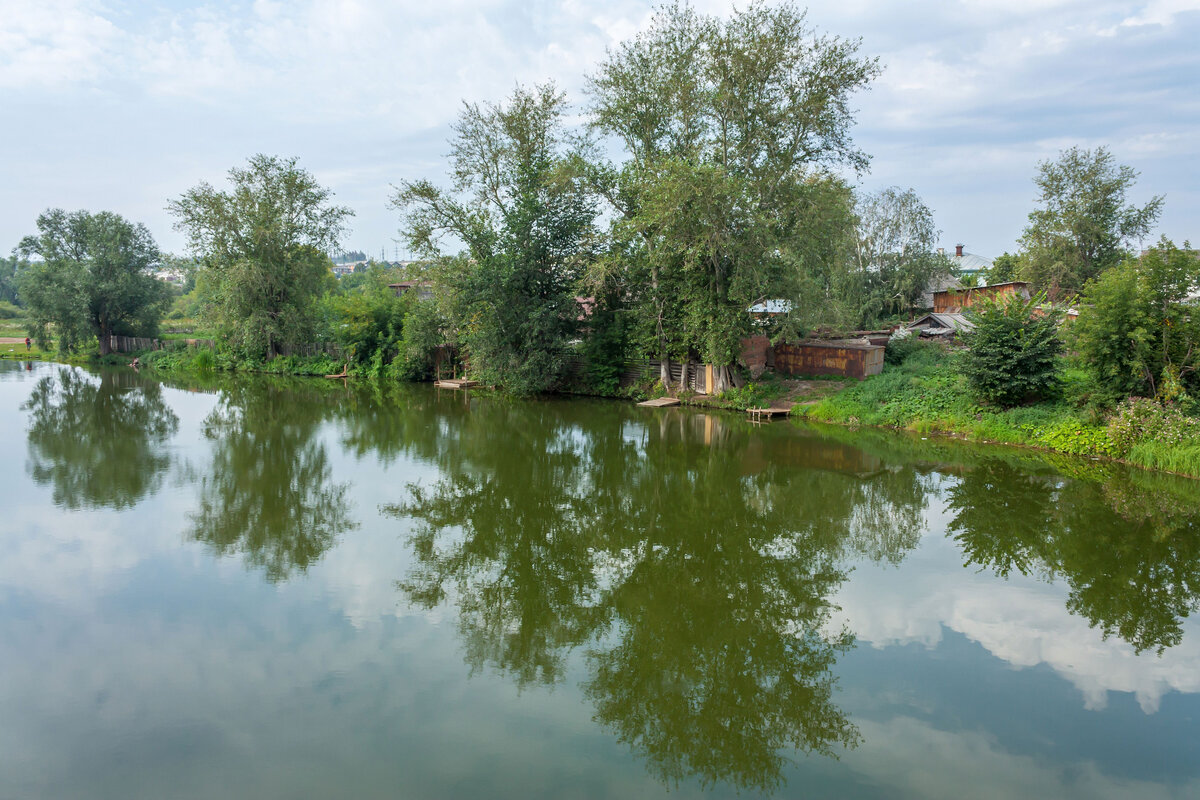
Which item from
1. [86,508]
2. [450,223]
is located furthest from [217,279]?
[86,508]

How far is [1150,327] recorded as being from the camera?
1443cm

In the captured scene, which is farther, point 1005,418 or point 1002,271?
point 1002,271

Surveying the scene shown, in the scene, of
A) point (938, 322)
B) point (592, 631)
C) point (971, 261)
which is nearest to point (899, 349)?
point (938, 322)

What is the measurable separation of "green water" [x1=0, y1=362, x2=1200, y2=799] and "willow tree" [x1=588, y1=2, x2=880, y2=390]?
909 cm

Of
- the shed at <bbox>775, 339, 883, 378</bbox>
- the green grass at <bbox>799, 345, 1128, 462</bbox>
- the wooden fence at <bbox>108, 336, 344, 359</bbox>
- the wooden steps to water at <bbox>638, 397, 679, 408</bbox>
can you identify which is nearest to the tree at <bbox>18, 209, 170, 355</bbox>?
the wooden fence at <bbox>108, 336, 344, 359</bbox>

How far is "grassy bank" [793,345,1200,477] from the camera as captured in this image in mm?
13758

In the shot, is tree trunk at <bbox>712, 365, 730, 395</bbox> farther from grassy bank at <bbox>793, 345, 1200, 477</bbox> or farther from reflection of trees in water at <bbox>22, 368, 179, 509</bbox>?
reflection of trees in water at <bbox>22, 368, 179, 509</bbox>

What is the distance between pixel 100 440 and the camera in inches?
643

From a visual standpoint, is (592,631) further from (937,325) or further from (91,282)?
(91,282)

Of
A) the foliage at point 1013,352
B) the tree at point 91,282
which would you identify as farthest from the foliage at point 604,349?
the tree at point 91,282

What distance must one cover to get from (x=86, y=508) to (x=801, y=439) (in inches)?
597

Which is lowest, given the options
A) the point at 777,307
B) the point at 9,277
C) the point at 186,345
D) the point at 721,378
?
the point at 721,378

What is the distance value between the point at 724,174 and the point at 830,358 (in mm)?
7808

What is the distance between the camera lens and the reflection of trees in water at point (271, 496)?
928cm
